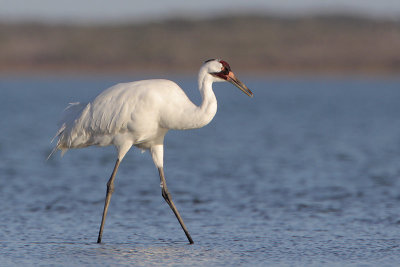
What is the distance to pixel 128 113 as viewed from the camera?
33.2 feet

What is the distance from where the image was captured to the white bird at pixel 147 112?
9.98 metres

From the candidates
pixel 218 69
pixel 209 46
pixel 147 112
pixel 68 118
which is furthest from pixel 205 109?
pixel 209 46

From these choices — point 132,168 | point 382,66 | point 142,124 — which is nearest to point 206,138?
point 132,168

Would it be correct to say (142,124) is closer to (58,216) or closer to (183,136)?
(58,216)

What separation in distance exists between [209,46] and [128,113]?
9232 cm

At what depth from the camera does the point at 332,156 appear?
19.4 meters

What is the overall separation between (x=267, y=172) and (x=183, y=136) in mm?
10163

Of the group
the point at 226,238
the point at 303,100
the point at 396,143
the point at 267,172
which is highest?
the point at 303,100

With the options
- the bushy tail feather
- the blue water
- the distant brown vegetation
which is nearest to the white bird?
the bushy tail feather

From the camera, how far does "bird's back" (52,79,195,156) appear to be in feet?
32.9

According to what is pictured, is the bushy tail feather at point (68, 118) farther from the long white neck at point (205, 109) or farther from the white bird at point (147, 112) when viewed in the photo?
the long white neck at point (205, 109)

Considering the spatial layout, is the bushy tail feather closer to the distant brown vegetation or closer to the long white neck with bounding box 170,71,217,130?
the long white neck with bounding box 170,71,217,130

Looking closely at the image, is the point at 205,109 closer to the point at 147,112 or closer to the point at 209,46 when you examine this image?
the point at 147,112

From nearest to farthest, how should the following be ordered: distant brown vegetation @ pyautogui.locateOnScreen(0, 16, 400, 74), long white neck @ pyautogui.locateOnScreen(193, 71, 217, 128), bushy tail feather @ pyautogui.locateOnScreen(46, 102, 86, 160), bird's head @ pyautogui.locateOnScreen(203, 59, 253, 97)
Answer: long white neck @ pyautogui.locateOnScreen(193, 71, 217, 128)
bird's head @ pyautogui.locateOnScreen(203, 59, 253, 97)
bushy tail feather @ pyautogui.locateOnScreen(46, 102, 86, 160)
distant brown vegetation @ pyautogui.locateOnScreen(0, 16, 400, 74)
